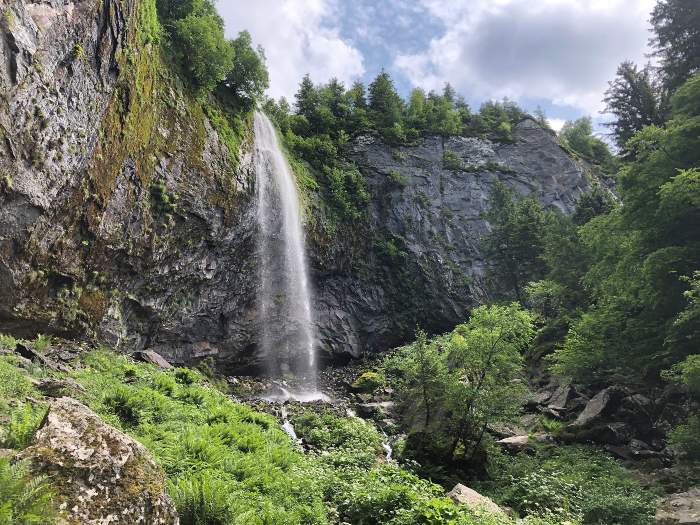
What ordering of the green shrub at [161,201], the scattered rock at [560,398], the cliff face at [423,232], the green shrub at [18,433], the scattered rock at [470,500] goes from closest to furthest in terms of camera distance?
1. the green shrub at [18,433]
2. the scattered rock at [470,500]
3. the green shrub at [161,201]
4. the scattered rock at [560,398]
5. the cliff face at [423,232]

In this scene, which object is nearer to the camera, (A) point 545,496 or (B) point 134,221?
(A) point 545,496

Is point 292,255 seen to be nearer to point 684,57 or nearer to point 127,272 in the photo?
point 127,272

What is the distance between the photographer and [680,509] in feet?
29.5

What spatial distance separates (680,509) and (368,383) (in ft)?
56.9

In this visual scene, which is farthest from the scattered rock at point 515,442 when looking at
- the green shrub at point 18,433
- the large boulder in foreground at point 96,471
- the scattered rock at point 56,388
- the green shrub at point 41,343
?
the green shrub at point 41,343

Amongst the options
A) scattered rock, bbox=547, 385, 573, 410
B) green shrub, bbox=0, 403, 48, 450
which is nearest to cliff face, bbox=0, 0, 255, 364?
green shrub, bbox=0, 403, 48, 450

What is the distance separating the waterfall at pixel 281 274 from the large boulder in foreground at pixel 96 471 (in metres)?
20.5

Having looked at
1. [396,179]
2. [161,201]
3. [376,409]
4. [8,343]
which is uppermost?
[396,179]

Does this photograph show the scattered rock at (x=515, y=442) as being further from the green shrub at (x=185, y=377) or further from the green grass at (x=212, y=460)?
the green shrub at (x=185, y=377)

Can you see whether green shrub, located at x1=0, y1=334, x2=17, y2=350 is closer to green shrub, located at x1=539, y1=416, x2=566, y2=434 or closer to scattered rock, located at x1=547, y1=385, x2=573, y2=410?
green shrub, located at x1=539, y1=416, x2=566, y2=434

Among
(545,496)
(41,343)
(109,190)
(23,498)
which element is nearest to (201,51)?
(109,190)

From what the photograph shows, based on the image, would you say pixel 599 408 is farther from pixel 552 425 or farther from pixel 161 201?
pixel 161 201

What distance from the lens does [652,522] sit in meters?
8.71

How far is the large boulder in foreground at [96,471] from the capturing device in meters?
3.63
